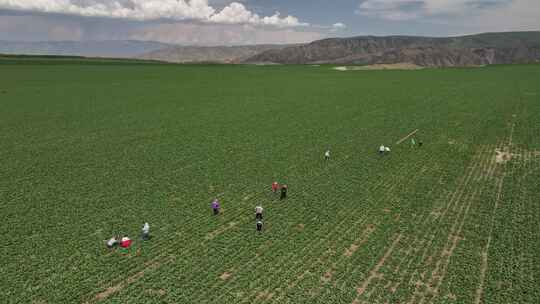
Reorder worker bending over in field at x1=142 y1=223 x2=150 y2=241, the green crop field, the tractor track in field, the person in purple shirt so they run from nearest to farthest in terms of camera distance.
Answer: the tractor track in field → the green crop field → worker bending over in field at x1=142 y1=223 x2=150 y2=241 → the person in purple shirt

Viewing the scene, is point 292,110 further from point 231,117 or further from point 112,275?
point 112,275

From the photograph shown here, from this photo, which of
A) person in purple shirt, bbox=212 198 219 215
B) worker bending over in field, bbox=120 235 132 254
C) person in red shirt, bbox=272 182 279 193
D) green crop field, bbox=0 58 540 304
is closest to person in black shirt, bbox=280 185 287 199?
green crop field, bbox=0 58 540 304

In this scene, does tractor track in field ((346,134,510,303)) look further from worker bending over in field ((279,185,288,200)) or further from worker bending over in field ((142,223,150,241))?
worker bending over in field ((142,223,150,241))

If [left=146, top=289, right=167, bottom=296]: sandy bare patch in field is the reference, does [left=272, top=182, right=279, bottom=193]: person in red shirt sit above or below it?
above

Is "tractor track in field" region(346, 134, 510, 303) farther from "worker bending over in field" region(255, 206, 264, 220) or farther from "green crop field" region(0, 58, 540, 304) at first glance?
"worker bending over in field" region(255, 206, 264, 220)

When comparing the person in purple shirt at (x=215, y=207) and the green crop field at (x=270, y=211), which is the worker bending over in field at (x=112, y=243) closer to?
the green crop field at (x=270, y=211)

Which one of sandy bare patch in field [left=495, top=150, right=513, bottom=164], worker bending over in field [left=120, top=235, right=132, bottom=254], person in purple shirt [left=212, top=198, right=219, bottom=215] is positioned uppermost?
sandy bare patch in field [left=495, top=150, right=513, bottom=164]

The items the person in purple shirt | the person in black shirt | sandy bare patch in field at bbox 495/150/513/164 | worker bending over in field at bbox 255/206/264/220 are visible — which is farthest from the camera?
sandy bare patch in field at bbox 495/150/513/164

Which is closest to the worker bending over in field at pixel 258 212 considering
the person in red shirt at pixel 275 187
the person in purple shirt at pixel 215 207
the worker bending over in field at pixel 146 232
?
the person in purple shirt at pixel 215 207

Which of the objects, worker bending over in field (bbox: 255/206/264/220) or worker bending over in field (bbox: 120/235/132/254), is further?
worker bending over in field (bbox: 255/206/264/220)

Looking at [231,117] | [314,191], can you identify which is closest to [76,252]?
[314,191]
